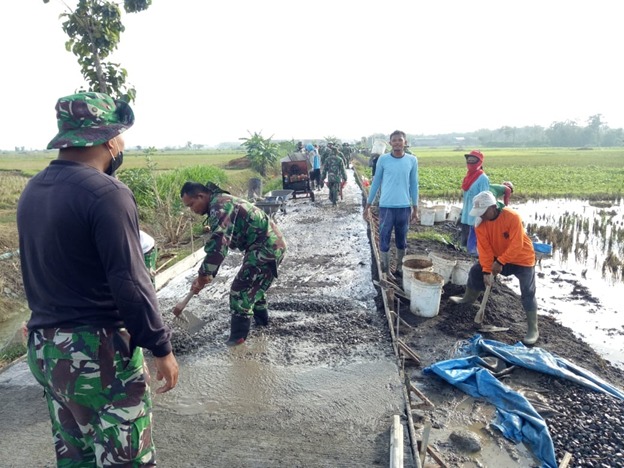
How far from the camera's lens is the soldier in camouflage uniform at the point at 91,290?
4.67 feet

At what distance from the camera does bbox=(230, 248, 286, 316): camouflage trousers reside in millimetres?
3898

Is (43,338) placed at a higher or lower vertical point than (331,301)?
higher

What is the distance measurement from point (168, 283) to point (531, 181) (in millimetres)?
21525

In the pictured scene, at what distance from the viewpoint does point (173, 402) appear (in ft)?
10.4

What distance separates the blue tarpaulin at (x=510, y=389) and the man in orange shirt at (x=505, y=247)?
505 mm

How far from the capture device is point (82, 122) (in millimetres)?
1536

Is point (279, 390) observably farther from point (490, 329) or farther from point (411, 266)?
point (411, 266)

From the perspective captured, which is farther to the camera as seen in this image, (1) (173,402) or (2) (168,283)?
(2) (168,283)

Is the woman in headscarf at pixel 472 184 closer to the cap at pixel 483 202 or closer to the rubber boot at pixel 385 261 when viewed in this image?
the rubber boot at pixel 385 261

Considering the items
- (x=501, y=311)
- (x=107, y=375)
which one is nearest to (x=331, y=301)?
(x=501, y=311)

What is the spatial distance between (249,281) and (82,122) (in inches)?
101

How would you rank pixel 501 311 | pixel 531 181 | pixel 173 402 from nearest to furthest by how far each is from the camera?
pixel 173 402, pixel 501 311, pixel 531 181

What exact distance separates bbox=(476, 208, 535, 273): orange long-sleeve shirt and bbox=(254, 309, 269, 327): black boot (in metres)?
Answer: 2.46

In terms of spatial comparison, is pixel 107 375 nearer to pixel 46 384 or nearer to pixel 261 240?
pixel 46 384
